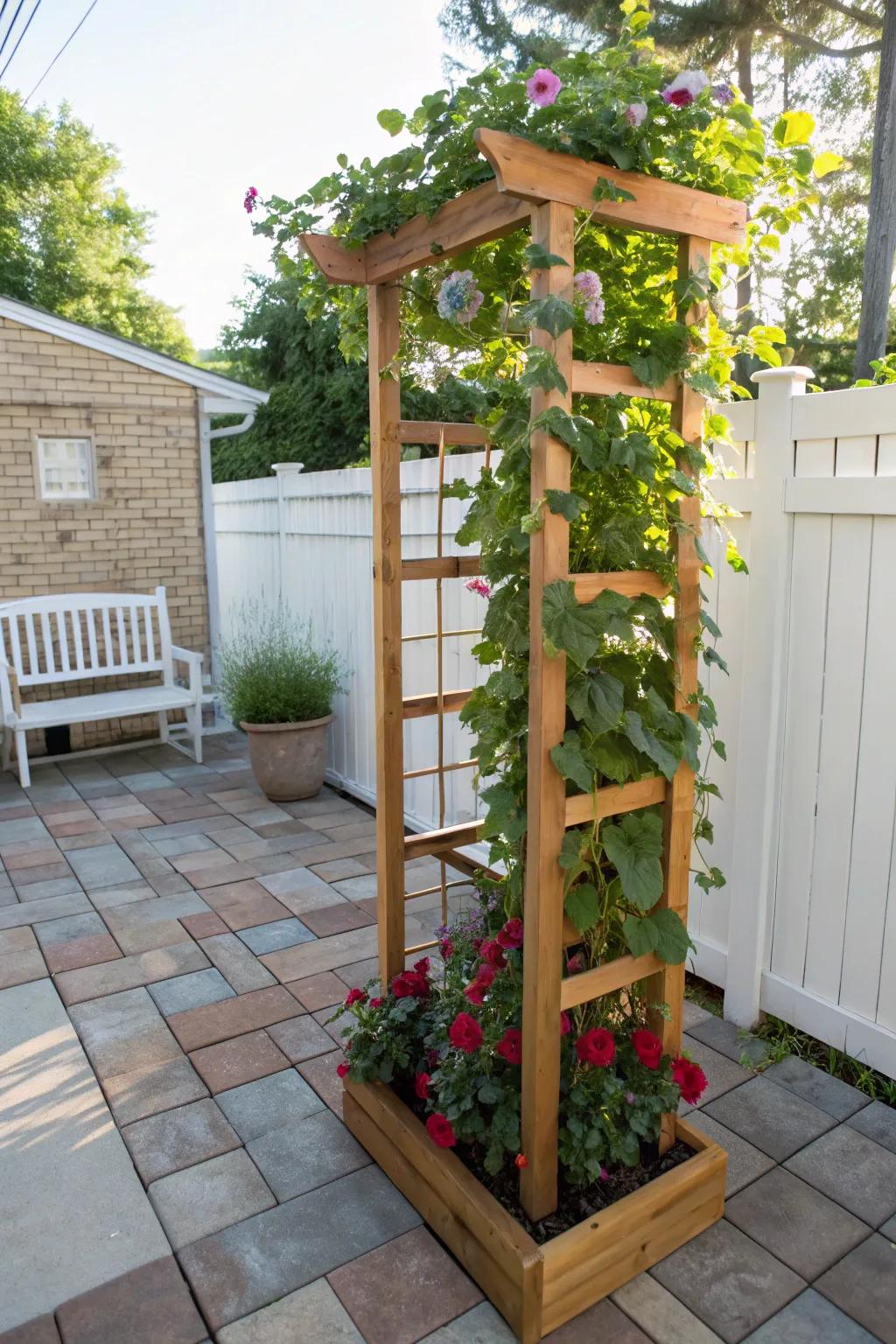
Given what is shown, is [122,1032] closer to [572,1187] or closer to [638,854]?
[572,1187]

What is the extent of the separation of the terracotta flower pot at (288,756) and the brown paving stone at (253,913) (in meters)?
1.11

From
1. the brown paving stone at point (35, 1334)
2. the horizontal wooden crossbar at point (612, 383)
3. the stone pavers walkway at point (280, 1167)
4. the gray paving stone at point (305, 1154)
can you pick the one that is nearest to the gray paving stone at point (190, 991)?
the stone pavers walkway at point (280, 1167)

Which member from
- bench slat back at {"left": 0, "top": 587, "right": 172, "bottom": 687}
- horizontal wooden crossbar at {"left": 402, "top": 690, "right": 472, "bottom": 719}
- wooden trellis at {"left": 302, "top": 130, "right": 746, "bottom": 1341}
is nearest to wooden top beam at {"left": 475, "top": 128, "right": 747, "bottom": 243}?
wooden trellis at {"left": 302, "top": 130, "right": 746, "bottom": 1341}

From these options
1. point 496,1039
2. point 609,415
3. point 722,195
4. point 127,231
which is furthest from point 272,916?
point 127,231

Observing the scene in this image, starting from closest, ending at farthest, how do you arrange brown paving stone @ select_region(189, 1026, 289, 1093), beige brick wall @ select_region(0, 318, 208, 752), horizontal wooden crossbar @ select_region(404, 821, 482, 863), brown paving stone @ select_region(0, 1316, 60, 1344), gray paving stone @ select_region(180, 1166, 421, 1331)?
1. brown paving stone @ select_region(0, 1316, 60, 1344)
2. gray paving stone @ select_region(180, 1166, 421, 1331)
3. horizontal wooden crossbar @ select_region(404, 821, 482, 863)
4. brown paving stone @ select_region(189, 1026, 289, 1093)
5. beige brick wall @ select_region(0, 318, 208, 752)

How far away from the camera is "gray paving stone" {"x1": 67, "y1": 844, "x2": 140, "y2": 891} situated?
12.0 feet

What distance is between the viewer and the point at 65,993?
279 cm

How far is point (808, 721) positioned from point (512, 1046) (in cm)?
115

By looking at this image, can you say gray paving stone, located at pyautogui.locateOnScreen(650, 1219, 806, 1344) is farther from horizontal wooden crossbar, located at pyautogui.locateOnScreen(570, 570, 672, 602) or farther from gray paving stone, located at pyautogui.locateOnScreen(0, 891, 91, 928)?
gray paving stone, located at pyautogui.locateOnScreen(0, 891, 91, 928)

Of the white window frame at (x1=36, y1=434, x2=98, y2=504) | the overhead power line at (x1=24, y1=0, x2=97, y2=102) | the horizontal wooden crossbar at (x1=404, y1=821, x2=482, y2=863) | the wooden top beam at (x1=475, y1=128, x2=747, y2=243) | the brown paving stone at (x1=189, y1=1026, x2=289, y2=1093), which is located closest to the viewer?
the wooden top beam at (x1=475, y1=128, x2=747, y2=243)

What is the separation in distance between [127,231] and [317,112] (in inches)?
499

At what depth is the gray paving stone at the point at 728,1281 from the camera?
5.43 ft

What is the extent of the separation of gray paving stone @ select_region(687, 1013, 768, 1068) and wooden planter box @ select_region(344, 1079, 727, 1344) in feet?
1.89

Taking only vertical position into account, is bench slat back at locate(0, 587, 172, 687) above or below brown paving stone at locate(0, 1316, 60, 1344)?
above
